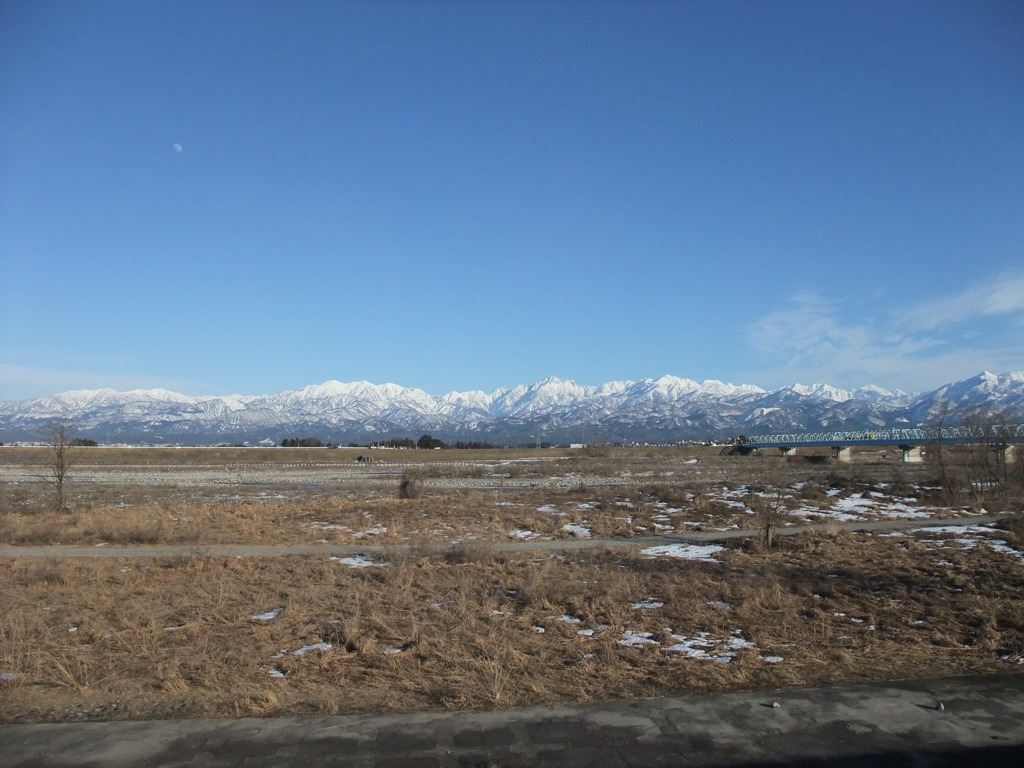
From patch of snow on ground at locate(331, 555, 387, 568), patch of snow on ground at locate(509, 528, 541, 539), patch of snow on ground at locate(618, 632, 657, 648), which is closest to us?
patch of snow on ground at locate(618, 632, 657, 648)

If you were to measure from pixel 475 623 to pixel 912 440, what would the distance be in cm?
9706

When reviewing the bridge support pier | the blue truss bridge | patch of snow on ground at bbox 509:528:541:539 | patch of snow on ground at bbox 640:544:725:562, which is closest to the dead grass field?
patch of snow on ground at bbox 640:544:725:562

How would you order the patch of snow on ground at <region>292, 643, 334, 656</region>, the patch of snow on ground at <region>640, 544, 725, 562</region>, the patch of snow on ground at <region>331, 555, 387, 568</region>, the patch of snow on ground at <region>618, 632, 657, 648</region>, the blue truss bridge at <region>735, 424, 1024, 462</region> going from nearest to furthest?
the patch of snow on ground at <region>292, 643, 334, 656</region>
the patch of snow on ground at <region>618, 632, 657, 648</region>
the patch of snow on ground at <region>331, 555, 387, 568</region>
the patch of snow on ground at <region>640, 544, 725, 562</region>
the blue truss bridge at <region>735, 424, 1024, 462</region>

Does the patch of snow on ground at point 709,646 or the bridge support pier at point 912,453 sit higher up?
the patch of snow on ground at point 709,646

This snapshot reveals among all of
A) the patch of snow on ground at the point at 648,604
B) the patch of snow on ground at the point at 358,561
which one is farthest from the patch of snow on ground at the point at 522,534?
the patch of snow on ground at the point at 648,604

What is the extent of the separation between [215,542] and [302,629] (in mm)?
10119

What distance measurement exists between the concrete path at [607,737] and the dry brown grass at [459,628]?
533mm

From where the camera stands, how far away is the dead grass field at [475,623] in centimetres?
704

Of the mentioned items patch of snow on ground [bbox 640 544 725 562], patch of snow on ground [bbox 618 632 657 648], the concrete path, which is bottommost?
patch of snow on ground [bbox 640 544 725 562]

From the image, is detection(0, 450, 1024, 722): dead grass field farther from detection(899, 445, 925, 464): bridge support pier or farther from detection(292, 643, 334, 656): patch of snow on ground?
detection(899, 445, 925, 464): bridge support pier

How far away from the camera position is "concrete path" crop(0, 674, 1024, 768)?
5.16 meters

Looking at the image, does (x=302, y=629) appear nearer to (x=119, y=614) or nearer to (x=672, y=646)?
(x=119, y=614)

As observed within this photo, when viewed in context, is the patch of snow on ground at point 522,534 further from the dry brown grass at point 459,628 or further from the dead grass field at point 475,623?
the dry brown grass at point 459,628

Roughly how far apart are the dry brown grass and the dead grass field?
0.13 ft
